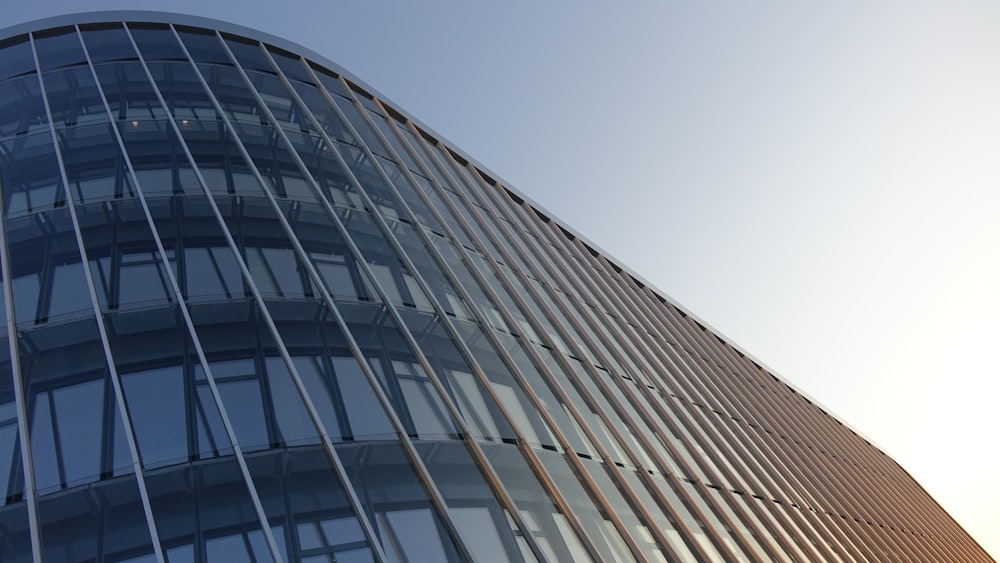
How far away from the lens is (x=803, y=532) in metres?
24.0

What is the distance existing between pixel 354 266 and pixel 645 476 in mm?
7649

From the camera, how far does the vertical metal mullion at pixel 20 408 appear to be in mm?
10078

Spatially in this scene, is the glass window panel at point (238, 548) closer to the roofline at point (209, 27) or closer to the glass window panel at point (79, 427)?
the glass window panel at point (79, 427)

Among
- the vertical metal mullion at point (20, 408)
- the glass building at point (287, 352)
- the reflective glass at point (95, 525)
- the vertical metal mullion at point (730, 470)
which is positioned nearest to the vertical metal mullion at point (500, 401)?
the glass building at point (287, 352)

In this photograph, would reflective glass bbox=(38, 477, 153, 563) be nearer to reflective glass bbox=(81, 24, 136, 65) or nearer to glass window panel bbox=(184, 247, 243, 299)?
glass window panel bbox=(184, 247, 243, 299)

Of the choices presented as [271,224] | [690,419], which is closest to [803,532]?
[690,419]

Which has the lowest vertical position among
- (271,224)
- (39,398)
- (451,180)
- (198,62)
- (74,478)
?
(74,478)

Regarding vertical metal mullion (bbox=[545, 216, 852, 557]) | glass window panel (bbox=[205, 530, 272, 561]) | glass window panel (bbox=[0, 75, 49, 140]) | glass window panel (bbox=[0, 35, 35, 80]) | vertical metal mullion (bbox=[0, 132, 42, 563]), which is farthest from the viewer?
vertical metal mullion (bbox=[545, 216, 852, 557])

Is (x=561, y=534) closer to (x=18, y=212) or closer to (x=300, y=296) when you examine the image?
(x=300, y=296)

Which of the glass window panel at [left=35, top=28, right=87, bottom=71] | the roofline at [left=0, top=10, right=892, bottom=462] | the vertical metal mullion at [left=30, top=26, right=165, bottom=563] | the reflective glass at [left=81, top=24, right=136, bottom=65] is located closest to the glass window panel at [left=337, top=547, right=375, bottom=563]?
the vertical metal mullion at [left=30, top=26, right=165, bottom=563]

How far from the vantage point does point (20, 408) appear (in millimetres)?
11445

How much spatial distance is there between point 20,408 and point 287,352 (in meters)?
3.95

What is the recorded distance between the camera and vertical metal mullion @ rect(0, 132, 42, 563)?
397 inches

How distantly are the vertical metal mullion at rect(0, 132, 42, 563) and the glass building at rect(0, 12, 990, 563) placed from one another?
1.7 inches
